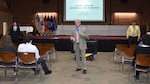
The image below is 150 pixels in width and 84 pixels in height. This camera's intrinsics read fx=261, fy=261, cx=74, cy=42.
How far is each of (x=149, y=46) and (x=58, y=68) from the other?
3.27 meters

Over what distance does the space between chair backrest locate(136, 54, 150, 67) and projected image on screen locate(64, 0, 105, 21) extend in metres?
11.5

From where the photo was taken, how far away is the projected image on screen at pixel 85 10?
17.7 m

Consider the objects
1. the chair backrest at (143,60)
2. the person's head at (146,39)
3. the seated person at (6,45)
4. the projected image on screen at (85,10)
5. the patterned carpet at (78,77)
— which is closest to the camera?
the chair backrest at (143,60)

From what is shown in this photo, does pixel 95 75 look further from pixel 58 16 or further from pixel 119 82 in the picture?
pixel 58 16

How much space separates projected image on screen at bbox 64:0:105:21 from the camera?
58.0ft

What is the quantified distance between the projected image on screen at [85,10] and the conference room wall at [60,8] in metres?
2.12

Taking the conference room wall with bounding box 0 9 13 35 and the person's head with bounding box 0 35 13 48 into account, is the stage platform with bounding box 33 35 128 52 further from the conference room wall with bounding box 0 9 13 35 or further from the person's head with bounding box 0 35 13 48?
the person's head with bounding box 0 35 13 48

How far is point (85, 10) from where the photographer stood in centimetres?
1783

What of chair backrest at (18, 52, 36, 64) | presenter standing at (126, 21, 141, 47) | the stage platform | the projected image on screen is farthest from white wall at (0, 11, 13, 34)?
chair backrest at (18, 52, 36, 64)

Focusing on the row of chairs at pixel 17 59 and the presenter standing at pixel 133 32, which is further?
the presenter standing at pixel 133 32

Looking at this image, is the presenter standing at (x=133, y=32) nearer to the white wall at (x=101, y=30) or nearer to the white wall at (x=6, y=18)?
the white wall at (x=101, y=30)

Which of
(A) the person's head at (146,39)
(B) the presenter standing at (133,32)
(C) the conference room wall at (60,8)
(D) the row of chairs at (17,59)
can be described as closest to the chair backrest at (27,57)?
(D) the row of chairs at (17,59)

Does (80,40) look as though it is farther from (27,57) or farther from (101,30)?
(101,30)

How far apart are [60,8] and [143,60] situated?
15.2 metres
